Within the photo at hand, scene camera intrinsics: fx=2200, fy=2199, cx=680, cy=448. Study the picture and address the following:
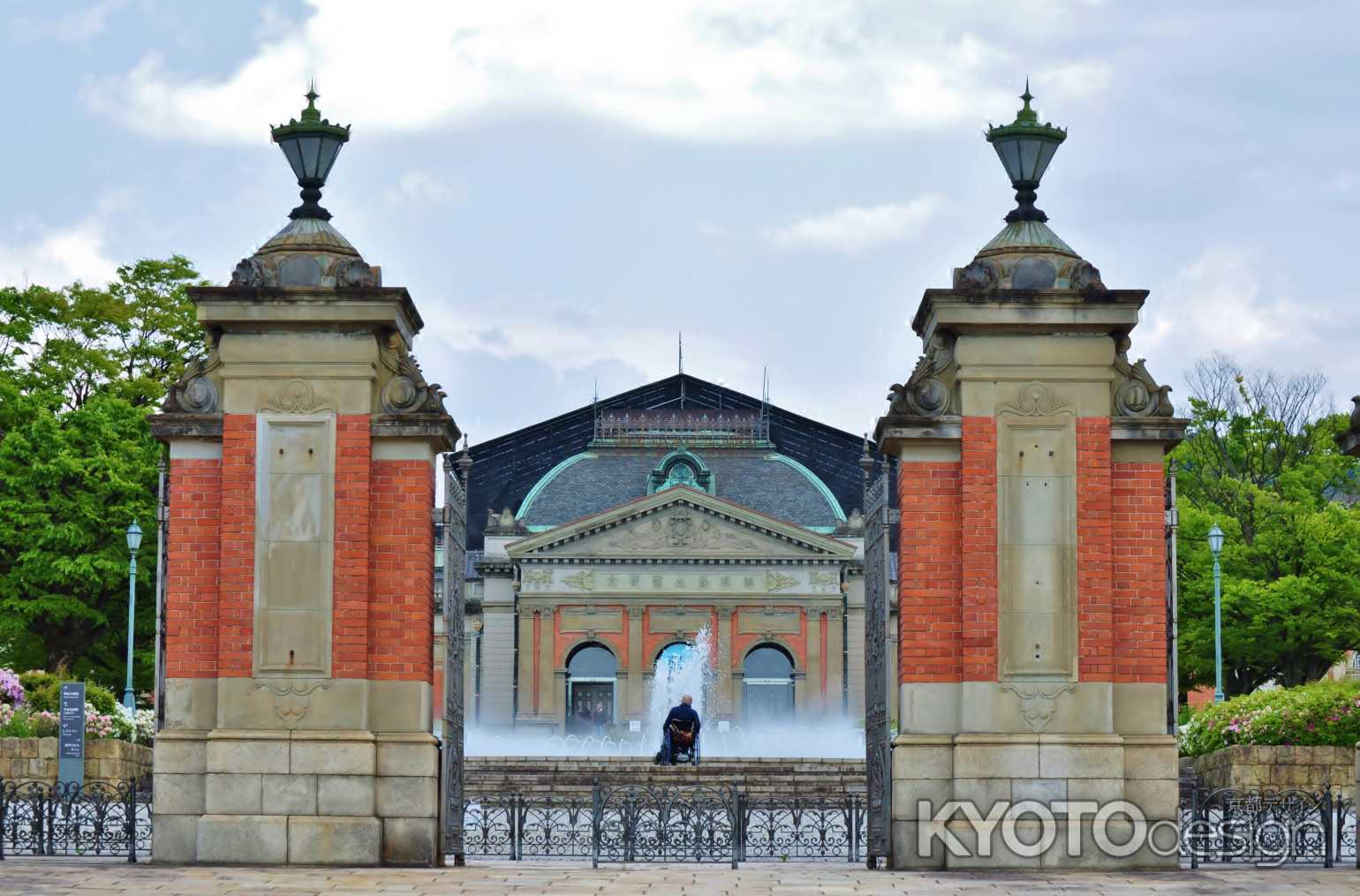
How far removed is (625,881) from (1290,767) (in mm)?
15914

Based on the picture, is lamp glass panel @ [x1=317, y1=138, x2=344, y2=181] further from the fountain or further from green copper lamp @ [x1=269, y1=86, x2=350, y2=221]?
the fountain

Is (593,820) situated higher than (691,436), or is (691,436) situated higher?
(691,436)

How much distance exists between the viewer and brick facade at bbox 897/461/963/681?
1691 cm

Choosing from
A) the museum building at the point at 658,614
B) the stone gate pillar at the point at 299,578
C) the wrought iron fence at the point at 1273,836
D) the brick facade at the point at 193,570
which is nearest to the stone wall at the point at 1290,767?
the wrought iron fence at the point at 1273,836

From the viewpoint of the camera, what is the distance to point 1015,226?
1752cm

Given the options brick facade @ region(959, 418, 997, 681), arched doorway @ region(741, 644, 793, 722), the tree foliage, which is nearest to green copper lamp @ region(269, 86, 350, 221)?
brick facade @ region(959, 418, 997, 681)

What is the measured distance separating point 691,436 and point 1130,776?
7471 cm

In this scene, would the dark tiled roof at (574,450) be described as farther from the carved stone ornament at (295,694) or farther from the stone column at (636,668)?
the carved stone ornament at (295,694)

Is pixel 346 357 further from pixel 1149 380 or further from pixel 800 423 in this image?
pixel 800 423

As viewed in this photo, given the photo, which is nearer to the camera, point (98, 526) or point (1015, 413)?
point (1015, 413)

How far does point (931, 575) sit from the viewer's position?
16953 millimetres

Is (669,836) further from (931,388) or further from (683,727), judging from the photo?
(683,727)

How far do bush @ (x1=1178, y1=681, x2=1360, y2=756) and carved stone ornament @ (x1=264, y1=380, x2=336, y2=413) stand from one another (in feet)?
54.5

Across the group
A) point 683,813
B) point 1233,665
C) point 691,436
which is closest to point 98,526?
point 1233,665
